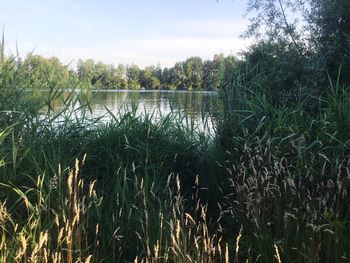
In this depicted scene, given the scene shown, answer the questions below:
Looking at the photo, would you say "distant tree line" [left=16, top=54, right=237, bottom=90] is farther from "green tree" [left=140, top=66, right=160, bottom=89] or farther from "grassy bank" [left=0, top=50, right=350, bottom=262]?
"green tree" [left=140, top=66, right=160, bottom=89]

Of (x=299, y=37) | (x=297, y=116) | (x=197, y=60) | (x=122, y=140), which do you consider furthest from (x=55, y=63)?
(x=197, y=60)

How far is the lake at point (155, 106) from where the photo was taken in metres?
5.38

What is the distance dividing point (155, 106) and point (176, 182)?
71.0 inches

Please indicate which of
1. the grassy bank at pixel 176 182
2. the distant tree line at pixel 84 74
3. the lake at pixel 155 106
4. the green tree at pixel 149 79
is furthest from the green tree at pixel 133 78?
the grassy bank at pixel 176 182

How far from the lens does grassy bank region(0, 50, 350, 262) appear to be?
9.78 ft

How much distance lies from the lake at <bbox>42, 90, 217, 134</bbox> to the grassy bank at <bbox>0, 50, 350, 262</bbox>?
0.63 ft

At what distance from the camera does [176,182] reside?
13.4 feet

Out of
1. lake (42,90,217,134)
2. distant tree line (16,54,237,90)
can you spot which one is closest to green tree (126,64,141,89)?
distant tree line (16,54,237,90)

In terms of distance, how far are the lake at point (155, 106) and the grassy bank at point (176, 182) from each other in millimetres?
191

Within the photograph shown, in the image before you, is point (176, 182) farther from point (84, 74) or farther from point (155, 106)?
point (84, 74)

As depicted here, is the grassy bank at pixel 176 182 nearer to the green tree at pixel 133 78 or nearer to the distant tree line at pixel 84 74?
the distant tree line at pixel 84 74

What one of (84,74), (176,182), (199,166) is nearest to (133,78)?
(84,74)

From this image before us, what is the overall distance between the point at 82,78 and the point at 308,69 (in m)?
2.97

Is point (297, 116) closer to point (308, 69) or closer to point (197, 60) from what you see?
point (308, 69)
